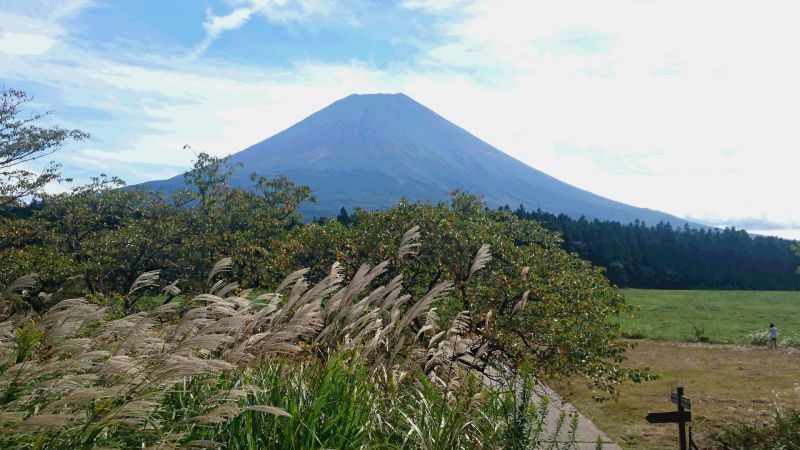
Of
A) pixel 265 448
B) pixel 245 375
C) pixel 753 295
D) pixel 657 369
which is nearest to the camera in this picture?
pixel 265 448

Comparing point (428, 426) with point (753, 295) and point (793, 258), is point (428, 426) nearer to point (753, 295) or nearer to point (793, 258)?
point (753, 295)

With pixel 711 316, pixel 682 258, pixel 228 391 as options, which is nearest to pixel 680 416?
pixel 228 391

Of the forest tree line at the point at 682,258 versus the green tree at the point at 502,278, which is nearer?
the green tree at the point at 502,278

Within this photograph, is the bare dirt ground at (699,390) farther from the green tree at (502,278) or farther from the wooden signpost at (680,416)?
the wooden signpost at (680,416)

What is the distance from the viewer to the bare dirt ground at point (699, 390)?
17984 millimetres

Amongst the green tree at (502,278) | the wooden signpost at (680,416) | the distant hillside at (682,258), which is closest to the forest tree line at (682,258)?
the distant hillside at (682,258)

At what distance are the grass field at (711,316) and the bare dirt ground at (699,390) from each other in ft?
9.97

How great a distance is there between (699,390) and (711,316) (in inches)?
1322

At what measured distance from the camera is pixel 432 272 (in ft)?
44.2

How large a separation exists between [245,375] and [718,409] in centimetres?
2014

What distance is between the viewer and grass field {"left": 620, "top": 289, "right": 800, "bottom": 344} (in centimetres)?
4359

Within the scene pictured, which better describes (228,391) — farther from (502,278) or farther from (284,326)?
(502,278)

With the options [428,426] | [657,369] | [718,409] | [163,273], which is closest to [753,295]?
[657,369]

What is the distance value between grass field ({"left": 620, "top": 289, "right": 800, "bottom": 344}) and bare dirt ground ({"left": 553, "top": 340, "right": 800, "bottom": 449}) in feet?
9.97
